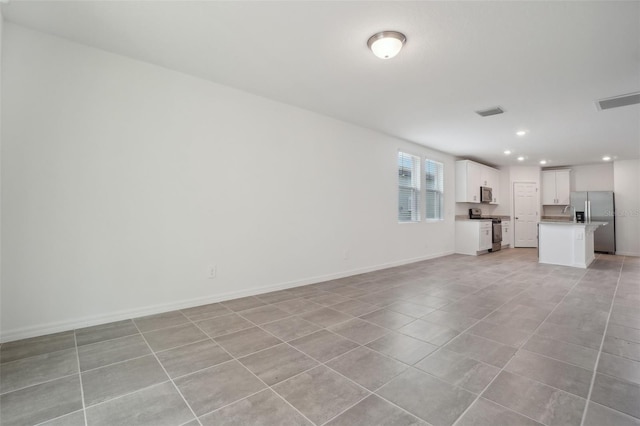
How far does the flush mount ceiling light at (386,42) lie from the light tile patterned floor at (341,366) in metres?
2.48

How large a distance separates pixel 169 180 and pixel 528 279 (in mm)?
5512

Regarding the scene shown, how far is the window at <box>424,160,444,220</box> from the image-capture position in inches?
265

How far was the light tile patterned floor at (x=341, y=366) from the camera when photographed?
1.51 metres

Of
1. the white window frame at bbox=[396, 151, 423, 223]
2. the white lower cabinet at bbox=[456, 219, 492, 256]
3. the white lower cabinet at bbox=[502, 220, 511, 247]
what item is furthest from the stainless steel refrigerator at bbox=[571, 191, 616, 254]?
the white window frame at bbox=[396, 151, 423, 223]

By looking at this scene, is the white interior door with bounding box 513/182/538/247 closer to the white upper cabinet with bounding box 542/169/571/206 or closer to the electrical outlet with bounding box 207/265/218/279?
the white upper cabinet with bounding box 542/169/571/206

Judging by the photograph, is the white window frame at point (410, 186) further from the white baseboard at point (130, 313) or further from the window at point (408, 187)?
the white baseboard at point (130, 313)

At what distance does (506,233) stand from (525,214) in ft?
2.92

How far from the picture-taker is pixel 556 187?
28.8 feet

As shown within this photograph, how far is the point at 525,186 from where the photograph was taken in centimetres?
889

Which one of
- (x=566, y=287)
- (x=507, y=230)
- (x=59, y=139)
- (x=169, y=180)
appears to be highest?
(x=59, y=139)

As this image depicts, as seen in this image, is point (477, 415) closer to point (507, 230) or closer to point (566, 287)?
point (566, 287)

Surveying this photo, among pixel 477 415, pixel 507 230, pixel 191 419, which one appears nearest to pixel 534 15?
pixel 477 415

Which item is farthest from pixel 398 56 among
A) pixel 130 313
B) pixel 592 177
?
pixel 592 177

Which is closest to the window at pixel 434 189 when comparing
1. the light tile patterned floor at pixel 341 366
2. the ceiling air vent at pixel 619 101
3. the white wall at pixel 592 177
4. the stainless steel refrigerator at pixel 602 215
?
the ceiling air vent at pixel 619 101
